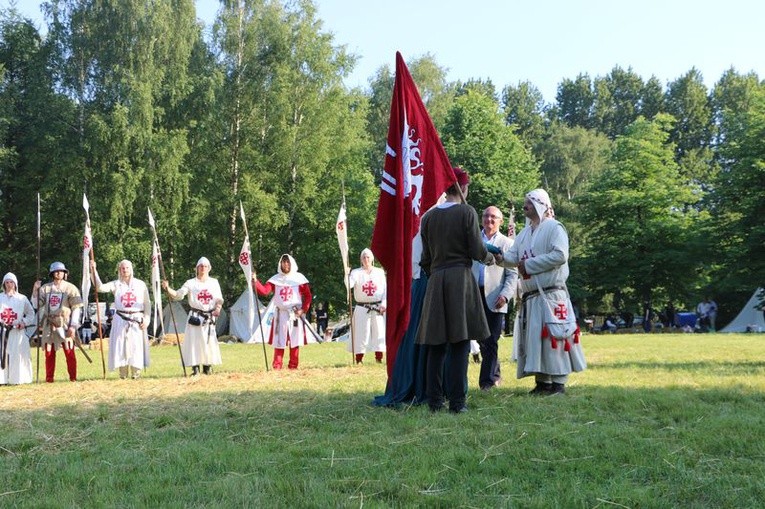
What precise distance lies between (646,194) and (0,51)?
30.5 metres

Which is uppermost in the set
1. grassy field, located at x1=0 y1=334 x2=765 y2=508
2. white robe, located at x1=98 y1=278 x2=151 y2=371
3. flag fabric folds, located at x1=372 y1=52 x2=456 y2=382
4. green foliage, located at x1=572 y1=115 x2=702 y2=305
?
green foliage, located at x1=572 y1=115 x2=702 y2=305

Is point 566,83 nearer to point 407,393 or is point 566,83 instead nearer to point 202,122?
point 202,122

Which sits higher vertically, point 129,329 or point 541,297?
point 541,297

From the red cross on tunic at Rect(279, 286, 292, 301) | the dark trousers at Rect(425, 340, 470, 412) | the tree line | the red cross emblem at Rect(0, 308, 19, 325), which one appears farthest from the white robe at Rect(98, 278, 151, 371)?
the tree line

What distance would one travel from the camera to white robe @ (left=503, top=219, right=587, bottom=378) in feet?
25.1

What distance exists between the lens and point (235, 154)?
113 feet

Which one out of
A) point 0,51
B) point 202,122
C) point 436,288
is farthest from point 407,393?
point 0,51

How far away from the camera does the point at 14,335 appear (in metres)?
12.3

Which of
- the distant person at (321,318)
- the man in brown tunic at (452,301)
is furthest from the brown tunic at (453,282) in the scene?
the distant person at (321,318)

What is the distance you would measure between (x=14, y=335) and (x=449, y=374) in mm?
8221

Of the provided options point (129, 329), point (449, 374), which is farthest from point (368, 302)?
point (449, 374)

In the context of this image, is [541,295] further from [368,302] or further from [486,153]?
[486,153]

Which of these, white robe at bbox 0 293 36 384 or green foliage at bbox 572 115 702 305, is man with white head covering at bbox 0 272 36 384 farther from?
green foliage at bbox 572 115 702 305

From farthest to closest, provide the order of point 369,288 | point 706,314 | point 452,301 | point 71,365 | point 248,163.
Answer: point 706,314 < point 248,163 < point 369,288 < point 71,365 < point 452,301
